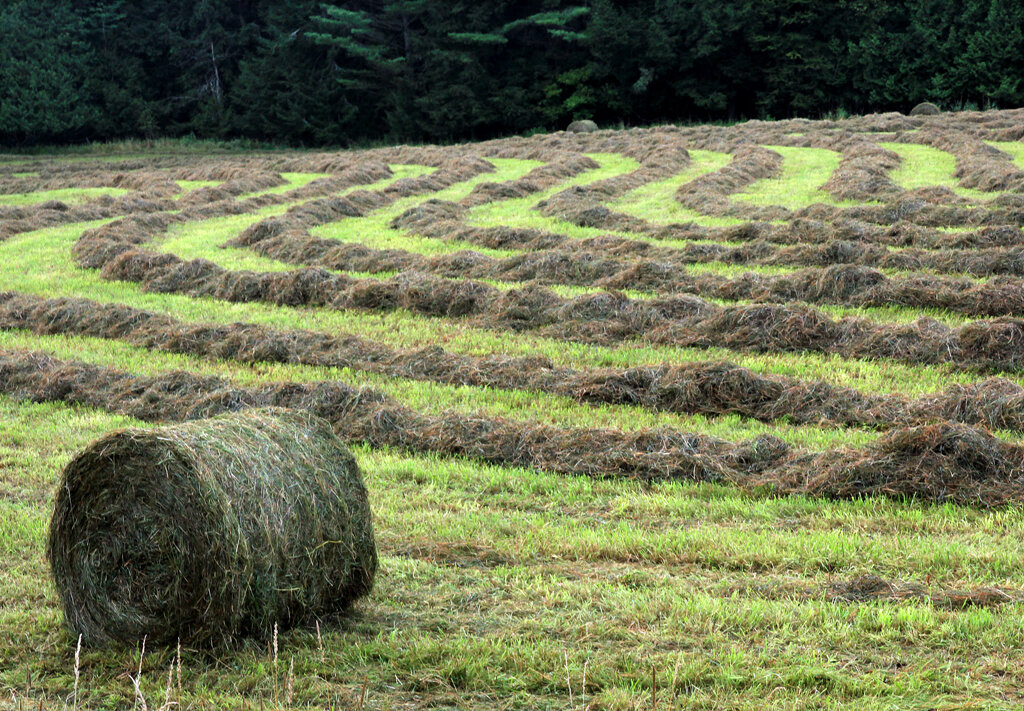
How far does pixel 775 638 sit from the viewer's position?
5.96m

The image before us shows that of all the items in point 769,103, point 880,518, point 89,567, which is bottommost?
point 880,518

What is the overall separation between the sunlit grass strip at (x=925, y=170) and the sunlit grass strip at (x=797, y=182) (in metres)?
1.86

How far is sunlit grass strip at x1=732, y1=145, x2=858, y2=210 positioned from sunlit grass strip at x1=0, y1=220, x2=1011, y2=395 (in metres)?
10.9

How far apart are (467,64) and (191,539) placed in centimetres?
5697

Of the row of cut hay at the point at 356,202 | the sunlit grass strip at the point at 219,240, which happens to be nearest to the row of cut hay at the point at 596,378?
the sunlit grass strip at the point at 219,240

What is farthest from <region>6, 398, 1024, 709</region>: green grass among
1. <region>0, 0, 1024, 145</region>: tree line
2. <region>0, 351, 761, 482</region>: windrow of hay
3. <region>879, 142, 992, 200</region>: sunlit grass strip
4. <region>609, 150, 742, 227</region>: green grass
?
<region>0, 0, 1024, 145</region>: tree line

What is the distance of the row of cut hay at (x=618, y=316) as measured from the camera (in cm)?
1248

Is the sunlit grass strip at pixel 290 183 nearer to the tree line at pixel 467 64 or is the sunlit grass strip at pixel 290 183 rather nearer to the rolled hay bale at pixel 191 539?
the tree line at pixel 467 64

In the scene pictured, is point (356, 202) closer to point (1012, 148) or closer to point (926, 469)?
point (1012, 148)

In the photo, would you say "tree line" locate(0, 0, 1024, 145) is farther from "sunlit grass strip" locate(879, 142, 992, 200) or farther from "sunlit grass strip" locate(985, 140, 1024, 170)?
"sunlit grass strip" locate(879, 142, 992, 200)

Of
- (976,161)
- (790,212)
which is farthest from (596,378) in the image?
(976,161)

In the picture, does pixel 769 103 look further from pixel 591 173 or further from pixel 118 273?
pixel 118 273

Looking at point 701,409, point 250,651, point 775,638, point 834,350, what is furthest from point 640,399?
point 250,651

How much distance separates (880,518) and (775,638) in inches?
95.2
